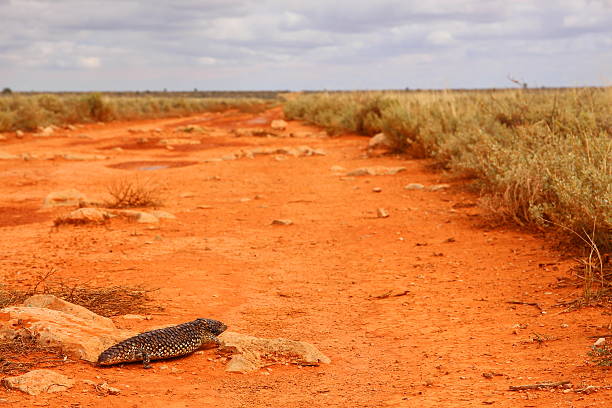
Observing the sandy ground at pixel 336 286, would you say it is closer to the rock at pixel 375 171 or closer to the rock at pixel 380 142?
the rock at pixel 375 171

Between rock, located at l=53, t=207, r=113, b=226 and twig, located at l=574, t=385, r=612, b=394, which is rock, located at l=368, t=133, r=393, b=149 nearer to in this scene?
rock, located at l=53, t=207, r=113, b=226

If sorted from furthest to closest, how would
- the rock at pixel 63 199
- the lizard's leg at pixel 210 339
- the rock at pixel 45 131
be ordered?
the rock at pixel 45 131
the rock at pixel 63 199
the lizard's leg at pixel 210 339

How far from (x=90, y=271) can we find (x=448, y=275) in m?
3.70

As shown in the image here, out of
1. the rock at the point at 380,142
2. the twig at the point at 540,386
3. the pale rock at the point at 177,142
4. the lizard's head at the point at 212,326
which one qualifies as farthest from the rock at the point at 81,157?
the twig at the point at 540,386

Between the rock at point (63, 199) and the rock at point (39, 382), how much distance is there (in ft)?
25.0

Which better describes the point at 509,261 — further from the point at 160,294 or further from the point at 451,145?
the point at 451,145

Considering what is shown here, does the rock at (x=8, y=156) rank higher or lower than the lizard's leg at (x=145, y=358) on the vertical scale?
higher

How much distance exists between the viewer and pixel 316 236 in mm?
9062

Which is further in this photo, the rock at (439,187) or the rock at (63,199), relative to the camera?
the rock at (439,187)

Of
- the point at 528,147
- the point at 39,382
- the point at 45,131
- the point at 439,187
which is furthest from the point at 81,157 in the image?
the point at 39,382

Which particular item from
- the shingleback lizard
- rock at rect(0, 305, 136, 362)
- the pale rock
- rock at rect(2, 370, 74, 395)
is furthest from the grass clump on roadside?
the pale rock

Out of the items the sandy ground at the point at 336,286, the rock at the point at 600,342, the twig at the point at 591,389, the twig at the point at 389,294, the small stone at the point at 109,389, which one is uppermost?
the small stone at the point at 109,389

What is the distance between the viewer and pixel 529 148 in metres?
9.99

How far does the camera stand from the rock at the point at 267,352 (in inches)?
180
